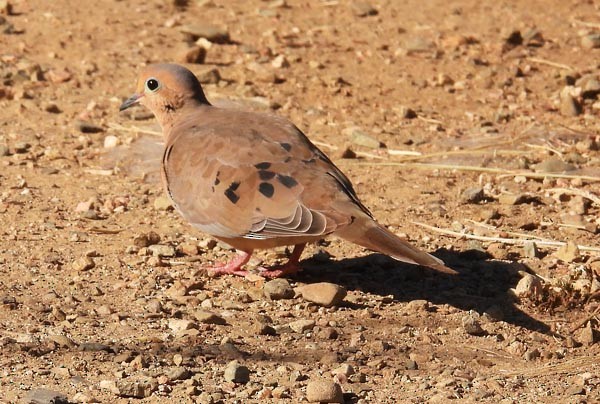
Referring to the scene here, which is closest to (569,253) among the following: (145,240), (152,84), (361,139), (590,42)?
(361,139)

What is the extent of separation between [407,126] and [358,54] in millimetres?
1328

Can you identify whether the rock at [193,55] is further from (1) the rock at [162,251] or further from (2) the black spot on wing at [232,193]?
(2) the black spot on wing at [232,193]

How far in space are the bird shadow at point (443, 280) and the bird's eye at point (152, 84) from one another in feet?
4.42

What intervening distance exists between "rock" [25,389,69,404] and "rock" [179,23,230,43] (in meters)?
5.17

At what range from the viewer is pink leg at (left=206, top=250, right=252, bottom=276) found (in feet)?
18.5

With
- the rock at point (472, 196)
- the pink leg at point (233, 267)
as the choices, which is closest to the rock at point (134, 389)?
the pink leg at point (233, 267)

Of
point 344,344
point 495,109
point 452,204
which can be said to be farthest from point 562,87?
point 344,344

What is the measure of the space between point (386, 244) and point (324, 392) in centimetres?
92

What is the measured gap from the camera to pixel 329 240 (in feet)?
20.4

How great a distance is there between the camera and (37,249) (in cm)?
577

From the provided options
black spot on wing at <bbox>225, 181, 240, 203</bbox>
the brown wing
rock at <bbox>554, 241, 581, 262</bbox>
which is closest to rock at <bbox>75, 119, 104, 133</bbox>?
the brown wing

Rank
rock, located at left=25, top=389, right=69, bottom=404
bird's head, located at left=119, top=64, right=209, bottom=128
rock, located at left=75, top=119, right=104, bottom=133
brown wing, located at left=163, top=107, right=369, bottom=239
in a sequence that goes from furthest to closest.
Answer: rock, located at left=75, top=119, right=104, bottom=133 < bird's head, located at left=119, top=64, right=209, bottom=128 < brown wing, located at left=163, top=107, right=369, bottom=239 < rock, located at left=25, top=389, right=69, bottom=404

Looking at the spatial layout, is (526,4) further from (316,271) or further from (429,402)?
(429,402)

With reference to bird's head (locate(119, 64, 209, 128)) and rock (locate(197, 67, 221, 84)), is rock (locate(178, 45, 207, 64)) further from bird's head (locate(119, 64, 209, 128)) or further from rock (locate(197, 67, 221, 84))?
bird's head (locate(119, 64, 209, 128))
